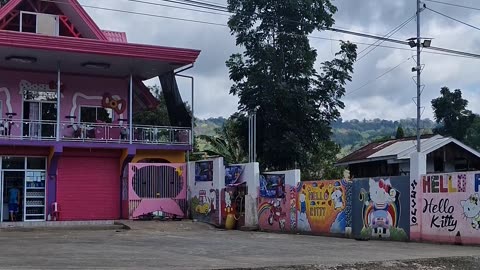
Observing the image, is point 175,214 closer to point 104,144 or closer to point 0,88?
point 104,144

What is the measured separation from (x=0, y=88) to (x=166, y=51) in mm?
8141

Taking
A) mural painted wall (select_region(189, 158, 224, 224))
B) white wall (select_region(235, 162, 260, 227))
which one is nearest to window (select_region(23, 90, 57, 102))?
mural painted wall (select_region(189, 158, 224, 224))

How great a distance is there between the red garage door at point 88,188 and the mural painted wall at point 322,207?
10.7 m

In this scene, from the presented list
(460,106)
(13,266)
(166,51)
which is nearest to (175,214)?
(166,51)

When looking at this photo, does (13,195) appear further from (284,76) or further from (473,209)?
(473,209)

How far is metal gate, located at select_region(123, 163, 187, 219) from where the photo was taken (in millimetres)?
30969

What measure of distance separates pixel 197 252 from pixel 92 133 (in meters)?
15.9

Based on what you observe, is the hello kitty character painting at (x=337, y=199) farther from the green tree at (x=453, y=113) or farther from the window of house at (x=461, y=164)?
the green tree at (x=453, y=113)

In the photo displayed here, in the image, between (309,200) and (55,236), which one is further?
(309,200)

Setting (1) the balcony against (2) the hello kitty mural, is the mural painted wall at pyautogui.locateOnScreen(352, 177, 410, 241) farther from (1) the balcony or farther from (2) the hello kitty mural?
(1) the balcony

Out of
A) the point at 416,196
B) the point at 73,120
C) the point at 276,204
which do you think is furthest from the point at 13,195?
the point at 416,196

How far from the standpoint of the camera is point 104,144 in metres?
31.3

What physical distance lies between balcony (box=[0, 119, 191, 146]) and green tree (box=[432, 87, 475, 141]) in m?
21.4

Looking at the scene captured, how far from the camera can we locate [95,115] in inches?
1316
